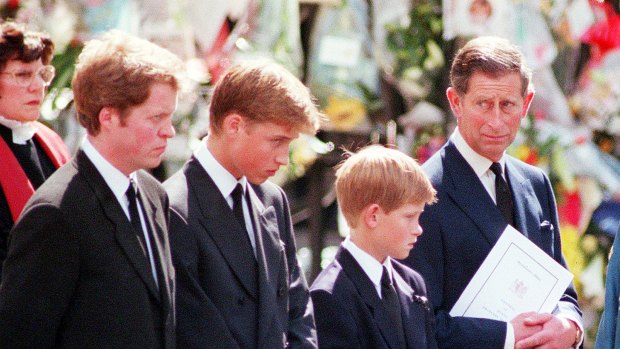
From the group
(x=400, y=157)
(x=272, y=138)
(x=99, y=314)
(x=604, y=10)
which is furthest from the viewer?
(x=604, y=10)

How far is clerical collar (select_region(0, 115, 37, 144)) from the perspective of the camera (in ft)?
12.7

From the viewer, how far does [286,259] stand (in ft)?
11.6

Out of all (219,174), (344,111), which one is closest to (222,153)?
(219,174)

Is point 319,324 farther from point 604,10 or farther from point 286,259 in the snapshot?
point 604,10

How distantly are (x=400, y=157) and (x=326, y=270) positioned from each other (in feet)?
1.27

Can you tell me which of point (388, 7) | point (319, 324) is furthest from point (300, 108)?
point (388, 7)

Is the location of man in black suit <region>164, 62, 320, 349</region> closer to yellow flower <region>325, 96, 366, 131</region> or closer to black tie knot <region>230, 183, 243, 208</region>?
black tie knot <region>230, 183, 243, 208</region>

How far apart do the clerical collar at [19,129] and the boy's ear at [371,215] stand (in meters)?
1.10

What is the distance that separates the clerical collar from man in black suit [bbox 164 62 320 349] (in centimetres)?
70

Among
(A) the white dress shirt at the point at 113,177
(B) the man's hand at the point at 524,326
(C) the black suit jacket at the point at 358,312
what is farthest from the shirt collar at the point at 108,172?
(B) the man's hand at the point at 524,326

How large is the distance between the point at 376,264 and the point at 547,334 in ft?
1.80

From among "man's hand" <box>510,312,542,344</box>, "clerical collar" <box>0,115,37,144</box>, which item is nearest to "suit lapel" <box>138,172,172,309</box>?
"clerical collar" <box>0,115,37,144</box>

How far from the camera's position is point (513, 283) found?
3727mm

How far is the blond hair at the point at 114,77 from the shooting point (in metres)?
3.02
